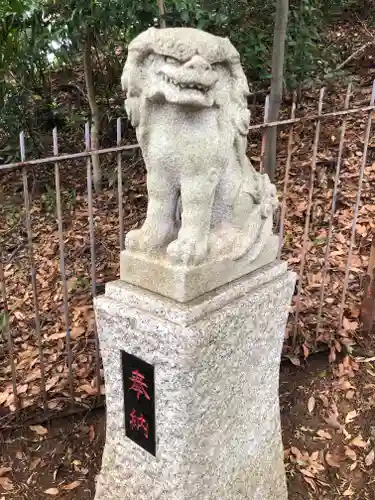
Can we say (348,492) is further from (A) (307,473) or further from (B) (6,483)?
(B) (6,483)

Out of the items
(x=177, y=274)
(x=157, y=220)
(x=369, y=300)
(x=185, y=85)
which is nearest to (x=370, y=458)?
(x=369, y=300)

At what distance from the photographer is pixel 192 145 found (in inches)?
67.2

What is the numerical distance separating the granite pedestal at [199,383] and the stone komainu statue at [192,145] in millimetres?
184

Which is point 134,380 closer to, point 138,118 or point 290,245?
point 138,118

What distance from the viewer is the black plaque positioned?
6.25 ft

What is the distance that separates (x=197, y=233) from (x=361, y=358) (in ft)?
6.99

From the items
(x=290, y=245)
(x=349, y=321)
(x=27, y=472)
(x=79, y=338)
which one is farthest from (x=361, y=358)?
(x=27, y=472)

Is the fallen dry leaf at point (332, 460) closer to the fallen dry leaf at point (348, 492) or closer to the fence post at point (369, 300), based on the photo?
the fallen dry leaf at point (348, 492)

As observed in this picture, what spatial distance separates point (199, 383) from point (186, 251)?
48 centimetres

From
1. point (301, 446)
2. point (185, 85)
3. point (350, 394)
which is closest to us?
point (185, 85)

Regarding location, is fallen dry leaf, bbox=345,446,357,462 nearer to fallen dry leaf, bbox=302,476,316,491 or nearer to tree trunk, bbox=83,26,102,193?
fallen dry leaf, bbox=302,476,316,491

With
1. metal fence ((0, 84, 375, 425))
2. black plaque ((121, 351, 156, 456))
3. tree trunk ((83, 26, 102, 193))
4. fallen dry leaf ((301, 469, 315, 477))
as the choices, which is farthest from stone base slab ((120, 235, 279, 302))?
tree trunk ((83, 26, 102, 193))

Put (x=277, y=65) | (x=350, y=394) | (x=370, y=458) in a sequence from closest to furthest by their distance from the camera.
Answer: (x=370, y=458) < (x=350, y=394) < (x=277, y=65)

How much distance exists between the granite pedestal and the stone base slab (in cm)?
3
